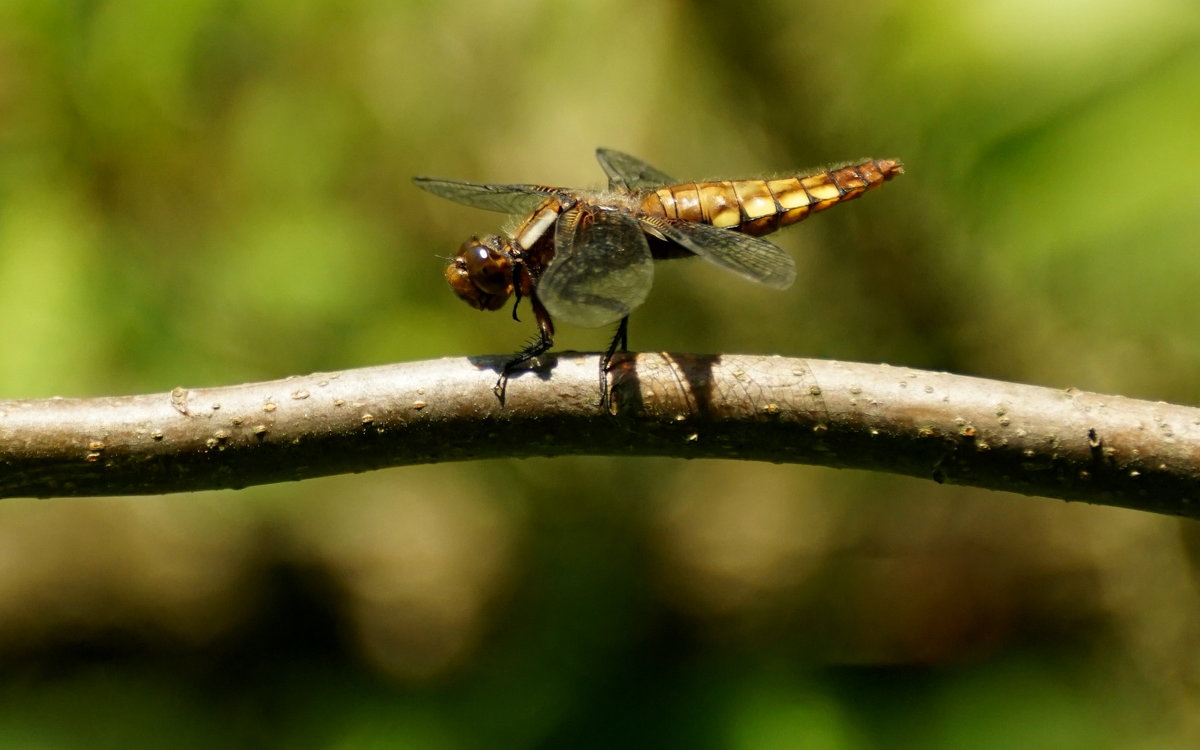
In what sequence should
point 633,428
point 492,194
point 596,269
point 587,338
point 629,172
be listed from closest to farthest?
point 633,428 → point 596,269 → point 492,194 → point 629,172 → point 587,338

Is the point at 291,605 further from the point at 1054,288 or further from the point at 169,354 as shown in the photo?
the point at 1054,288

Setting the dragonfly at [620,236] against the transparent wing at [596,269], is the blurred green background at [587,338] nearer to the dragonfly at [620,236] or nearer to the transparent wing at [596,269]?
the dragonfly at [620,236]

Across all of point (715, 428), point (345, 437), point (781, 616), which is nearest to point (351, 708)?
point (781, 616)

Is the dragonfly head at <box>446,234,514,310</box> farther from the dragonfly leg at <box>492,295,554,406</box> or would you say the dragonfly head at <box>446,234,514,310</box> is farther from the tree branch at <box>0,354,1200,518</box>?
the tree branch at <box>0,354,1200,518</box>

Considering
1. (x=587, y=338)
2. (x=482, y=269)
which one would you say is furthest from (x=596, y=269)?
(x=587, y=338)

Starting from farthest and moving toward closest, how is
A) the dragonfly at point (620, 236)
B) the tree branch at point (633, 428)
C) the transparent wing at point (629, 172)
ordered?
the transparent wing at point (629, 172), the dragonfly at point (620, 236), the tree branch at point (633, 428)

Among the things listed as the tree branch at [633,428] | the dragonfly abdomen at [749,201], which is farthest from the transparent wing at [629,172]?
the tree branch at [633,428]

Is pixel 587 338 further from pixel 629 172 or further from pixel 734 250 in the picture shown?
pixel 734 250
